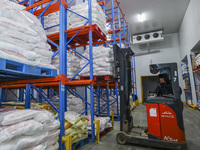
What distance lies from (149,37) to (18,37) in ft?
44.1

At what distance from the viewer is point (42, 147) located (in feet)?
6.73

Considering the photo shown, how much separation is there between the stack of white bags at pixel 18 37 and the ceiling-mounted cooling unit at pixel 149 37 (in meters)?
12.8

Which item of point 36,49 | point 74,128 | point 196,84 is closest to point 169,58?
point 196,84

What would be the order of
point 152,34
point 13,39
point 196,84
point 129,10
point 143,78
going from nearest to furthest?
point 13,39, point 196,84, point 129,10, point 152,34, point 143,78

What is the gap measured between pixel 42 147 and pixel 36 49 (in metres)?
1.51

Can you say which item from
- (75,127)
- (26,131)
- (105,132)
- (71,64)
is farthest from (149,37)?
(26,131)

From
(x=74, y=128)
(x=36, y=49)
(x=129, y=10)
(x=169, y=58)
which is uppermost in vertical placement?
(x=129, y=10)

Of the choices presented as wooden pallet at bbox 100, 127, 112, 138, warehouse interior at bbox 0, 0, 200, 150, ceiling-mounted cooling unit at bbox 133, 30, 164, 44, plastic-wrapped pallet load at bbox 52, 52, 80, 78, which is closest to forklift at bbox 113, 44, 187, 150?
warehouse interior at bbox 0, 0, 200, 150

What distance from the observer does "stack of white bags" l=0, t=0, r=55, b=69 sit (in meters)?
1.63

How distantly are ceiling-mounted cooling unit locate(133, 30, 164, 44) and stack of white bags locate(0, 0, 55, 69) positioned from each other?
12776mm

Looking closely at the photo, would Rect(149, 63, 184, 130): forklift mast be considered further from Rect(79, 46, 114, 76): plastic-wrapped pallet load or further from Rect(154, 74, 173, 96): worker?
Rect(79, 46, 114, 76): plastic-wrapped pallet load

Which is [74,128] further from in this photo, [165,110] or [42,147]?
[165,110]

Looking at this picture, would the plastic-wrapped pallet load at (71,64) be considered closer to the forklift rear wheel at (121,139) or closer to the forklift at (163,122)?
the forklift at (163,122)

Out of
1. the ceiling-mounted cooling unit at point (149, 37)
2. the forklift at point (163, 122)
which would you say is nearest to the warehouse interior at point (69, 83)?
the forklift at point (163, 122)
